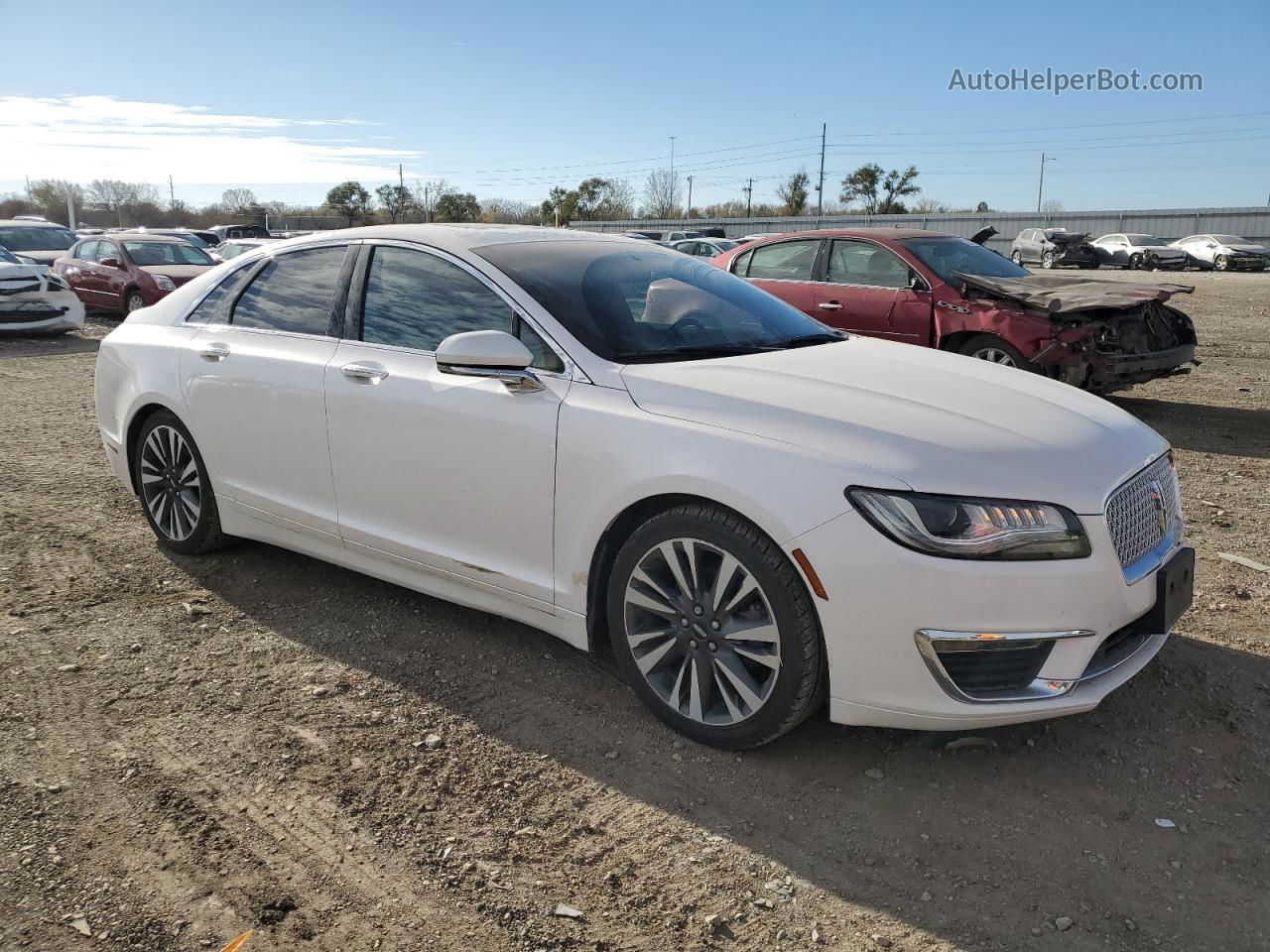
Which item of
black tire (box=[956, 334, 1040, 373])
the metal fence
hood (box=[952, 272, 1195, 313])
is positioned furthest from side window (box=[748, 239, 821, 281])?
the metal fence

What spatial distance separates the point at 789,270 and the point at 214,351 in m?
6.35

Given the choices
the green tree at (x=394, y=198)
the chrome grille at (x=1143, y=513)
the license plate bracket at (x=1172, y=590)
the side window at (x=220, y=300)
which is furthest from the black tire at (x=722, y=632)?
the green tree at (x=394, y=198)

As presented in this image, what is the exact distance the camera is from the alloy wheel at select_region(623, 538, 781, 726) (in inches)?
116

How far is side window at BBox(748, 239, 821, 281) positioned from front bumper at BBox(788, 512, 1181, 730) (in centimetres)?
698

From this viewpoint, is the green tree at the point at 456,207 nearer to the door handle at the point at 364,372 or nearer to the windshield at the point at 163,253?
the windshield at the point at 163,253

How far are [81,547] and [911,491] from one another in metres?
4.30

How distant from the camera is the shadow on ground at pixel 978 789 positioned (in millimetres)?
2471

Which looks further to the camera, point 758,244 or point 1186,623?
point 758,244

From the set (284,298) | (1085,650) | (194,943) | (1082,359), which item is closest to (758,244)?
(1082,359)

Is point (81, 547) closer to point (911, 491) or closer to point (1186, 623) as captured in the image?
point (911, 491)

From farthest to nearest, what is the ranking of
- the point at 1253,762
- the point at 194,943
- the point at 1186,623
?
the point at 1186,623
the point at 1253,762
the point at 194,943

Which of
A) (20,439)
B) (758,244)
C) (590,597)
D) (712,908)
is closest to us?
(712,908)

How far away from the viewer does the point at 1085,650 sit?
2760 mm

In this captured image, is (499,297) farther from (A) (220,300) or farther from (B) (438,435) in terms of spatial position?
(A) (220,300)
